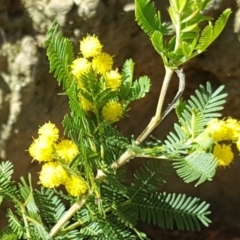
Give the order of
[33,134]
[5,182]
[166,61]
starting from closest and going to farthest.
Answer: [166,61]
[5,182]
[33,134]

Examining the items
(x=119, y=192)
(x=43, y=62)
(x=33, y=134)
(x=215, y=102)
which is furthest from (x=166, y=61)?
(x=33, y=134)

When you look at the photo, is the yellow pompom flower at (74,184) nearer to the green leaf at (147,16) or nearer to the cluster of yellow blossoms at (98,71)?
the cluster of yellow blossoms at (98,71)

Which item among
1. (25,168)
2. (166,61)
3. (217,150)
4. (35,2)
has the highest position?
(35,2)

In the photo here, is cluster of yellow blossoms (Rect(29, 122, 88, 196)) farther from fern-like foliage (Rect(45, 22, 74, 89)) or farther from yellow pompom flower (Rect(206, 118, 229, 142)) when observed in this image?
yellow pompom flower (Rect(206, 118, 229, 142))

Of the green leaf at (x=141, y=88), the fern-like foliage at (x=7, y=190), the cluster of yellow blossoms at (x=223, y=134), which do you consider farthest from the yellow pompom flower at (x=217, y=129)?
the fern-like foliage at (x=7, y=190)

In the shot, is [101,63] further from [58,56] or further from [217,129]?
[217,129]

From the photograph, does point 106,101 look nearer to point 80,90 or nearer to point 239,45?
point 80,90

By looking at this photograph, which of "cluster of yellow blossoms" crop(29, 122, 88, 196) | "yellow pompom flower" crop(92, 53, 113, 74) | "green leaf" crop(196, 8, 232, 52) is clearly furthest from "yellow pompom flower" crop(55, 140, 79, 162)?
"green leaf" crop(196, 8, 232, 52)
